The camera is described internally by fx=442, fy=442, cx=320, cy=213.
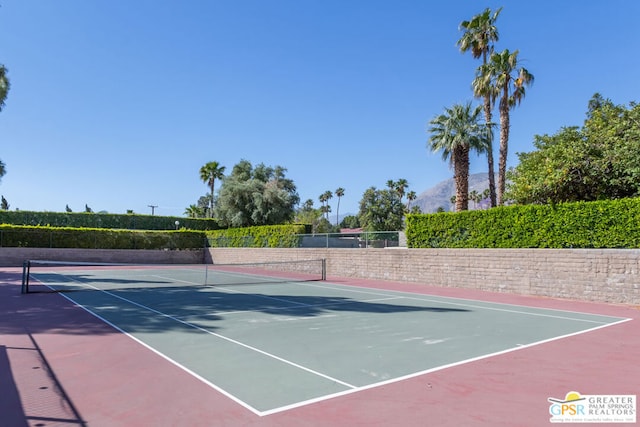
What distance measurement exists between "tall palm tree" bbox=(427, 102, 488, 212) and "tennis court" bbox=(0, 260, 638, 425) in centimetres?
1335

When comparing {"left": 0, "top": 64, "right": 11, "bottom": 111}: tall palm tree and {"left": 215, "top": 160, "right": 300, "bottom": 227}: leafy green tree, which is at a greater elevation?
{"left": 0, "top": 64, "right": 11, "bottom": 111}: tall palm tree

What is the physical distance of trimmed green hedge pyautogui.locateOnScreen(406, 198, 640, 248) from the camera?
1441cm

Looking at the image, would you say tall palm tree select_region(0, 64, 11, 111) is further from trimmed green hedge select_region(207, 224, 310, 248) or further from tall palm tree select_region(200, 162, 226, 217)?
tall palm tree select_region(200, 162, 226, 217)

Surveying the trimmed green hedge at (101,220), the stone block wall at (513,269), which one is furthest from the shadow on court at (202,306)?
the trimmed green hedge at (101,220)

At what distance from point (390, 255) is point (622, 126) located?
11.3 metres

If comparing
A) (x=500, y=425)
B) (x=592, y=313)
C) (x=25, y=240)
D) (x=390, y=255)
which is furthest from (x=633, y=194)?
(x=25, y=240)

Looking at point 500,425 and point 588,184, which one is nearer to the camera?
point 500,425

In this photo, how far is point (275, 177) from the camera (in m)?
56.3

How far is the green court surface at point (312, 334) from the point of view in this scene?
5.60 m

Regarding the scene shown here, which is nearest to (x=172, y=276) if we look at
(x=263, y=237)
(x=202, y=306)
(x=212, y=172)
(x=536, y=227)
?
(x=263, y=237)

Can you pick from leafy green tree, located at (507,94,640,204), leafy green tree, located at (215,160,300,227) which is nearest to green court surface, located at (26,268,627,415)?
leafy green tree, located at (507,94,640,204)

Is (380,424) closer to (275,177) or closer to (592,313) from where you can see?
(592,313)

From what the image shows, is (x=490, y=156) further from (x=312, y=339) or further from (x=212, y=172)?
(x=212, y=172)

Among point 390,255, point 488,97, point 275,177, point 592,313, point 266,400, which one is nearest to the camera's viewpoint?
point 266,400
